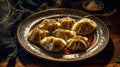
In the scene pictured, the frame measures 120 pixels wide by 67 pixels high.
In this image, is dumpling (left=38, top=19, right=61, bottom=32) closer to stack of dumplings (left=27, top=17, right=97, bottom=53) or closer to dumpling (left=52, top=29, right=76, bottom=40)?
stack of dumplings (left=27, top=17, right=97, bottom=53)

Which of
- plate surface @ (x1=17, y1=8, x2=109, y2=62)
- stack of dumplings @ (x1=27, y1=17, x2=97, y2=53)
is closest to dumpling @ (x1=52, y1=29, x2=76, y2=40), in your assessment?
stack of dumplings @ (x1=27, y1=17, x2=97, y2=53)

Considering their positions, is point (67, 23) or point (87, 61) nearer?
point (87, 61)

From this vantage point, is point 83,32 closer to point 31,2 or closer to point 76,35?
point 76,35

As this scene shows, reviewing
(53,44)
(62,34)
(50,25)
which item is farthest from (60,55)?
(50,25)

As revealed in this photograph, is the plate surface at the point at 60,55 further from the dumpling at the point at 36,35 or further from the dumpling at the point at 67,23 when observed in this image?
the dumpling at the point at 67,23

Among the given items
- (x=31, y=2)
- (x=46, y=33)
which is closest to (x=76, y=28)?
(x=46, y=33)

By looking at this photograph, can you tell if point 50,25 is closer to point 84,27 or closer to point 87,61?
point 84,27
